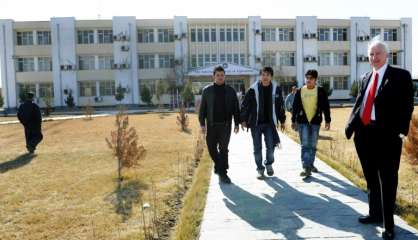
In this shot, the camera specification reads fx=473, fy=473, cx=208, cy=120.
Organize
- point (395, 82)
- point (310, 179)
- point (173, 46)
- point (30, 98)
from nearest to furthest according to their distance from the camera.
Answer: point (395, 82) < point (310, 179) < point (30, 98) < point (173, 46)

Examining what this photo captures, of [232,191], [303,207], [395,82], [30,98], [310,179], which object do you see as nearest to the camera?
[395,82]

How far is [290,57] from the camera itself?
54156mm

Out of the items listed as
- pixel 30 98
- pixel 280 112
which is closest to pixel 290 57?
pixel 30 98

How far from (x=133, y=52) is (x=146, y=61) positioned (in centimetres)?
176

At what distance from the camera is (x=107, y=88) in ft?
174

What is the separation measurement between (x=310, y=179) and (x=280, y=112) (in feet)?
3.76

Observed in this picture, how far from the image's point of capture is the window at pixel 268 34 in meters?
53.7

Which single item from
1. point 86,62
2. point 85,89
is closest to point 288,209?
point 85,89

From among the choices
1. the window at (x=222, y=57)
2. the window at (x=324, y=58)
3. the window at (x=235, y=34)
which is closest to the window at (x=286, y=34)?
the window at (x=324, y=58)

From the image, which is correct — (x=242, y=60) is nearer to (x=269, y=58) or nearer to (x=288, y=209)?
(x=269, y=58)

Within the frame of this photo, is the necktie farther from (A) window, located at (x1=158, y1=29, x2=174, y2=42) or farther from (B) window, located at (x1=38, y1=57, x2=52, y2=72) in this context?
(B) window, located at (x1=38, y1=57, x2=52, y2=72)

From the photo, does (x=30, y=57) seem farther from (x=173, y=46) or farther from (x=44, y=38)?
(x=173, y=46)

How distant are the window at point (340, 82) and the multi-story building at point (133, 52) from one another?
10.9ft

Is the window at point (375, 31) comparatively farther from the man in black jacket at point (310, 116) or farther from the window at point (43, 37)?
the man in black jacket at point (310, 116)
